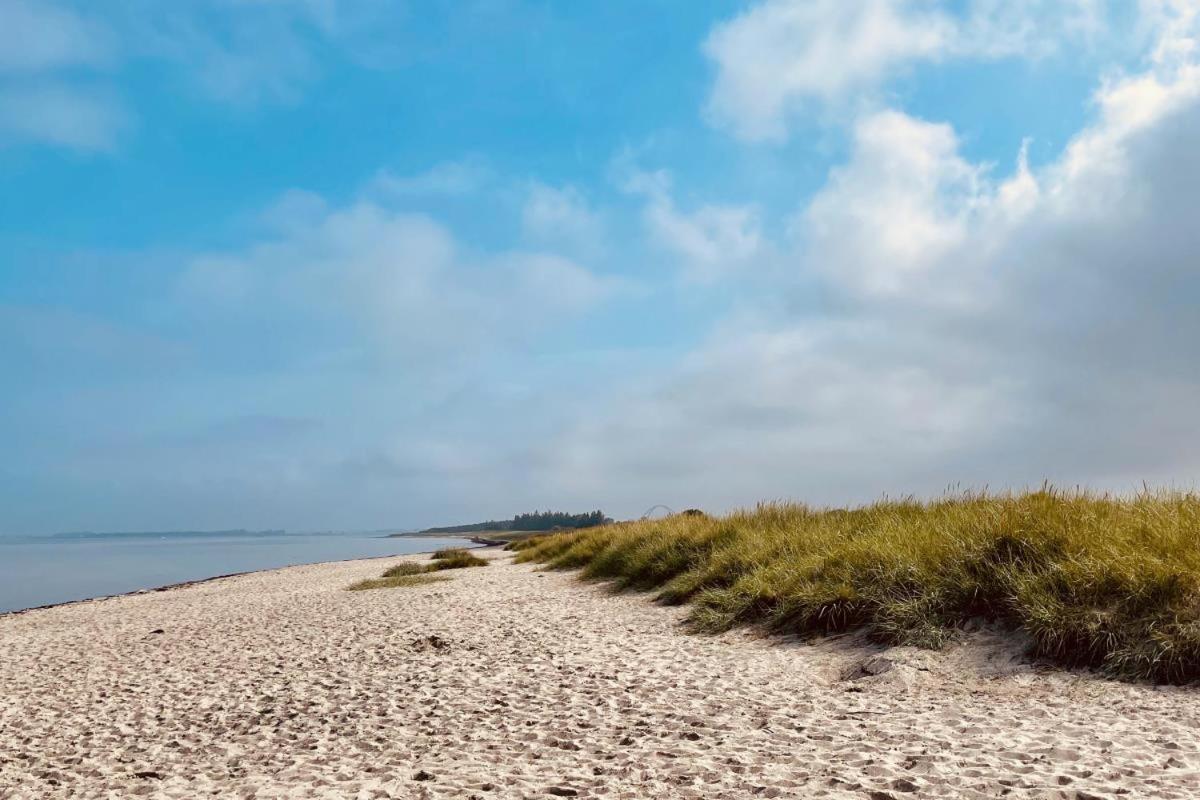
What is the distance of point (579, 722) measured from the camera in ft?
16.6

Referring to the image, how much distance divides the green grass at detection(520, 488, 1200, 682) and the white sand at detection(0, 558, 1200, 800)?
0.42 m

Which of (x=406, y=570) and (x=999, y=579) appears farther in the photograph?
(x=406, y=570)

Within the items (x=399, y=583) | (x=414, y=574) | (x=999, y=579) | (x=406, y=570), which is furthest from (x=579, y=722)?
(x=406, y=570)

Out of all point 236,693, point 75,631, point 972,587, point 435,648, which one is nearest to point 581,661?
point 435,648

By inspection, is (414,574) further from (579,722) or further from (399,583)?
(579,722)

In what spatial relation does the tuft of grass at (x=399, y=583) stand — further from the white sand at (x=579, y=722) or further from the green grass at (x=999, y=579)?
the green grass at (x=999, y=579)

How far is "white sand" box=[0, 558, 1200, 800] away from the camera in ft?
12.5

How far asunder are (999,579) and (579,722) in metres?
4.46

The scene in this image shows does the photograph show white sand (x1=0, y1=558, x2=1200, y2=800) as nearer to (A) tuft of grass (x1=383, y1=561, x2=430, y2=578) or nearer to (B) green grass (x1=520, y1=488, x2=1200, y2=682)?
(B) green grass (x1=520, y1=488, x2=1200, y2=682)

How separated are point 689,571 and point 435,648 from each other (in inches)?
196

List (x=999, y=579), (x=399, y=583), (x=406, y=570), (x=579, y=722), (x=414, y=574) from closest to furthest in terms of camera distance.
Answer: (x=579, y=722) → (x=999, y=579) → (x=399, y=583) → (x=414, y=574) → (x=406, y=570)

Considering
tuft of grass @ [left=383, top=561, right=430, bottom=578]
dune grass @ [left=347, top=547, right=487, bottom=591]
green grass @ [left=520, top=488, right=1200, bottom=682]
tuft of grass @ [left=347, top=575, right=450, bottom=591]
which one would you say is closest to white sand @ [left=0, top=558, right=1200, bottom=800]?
green grass @ [left=520, top=488, right=1200, bottom=682]

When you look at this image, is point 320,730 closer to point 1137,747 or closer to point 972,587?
point 1137,747

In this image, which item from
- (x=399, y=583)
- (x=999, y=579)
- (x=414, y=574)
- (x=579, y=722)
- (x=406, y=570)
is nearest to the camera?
(x=579, y=722)
